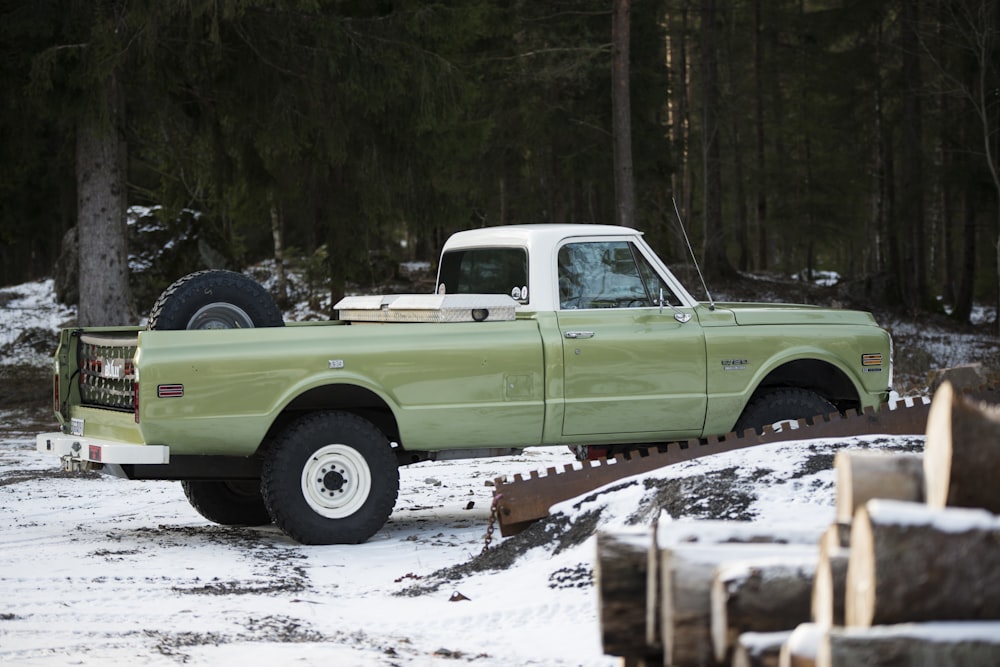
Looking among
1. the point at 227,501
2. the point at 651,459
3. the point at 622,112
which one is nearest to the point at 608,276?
the point at 651,459

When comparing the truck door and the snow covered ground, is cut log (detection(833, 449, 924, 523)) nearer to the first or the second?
the snow covered ground

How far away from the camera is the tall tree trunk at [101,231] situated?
1733 centimetres

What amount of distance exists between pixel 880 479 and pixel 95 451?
20.2 ft

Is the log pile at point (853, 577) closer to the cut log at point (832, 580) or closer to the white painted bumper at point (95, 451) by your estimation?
the cut log at point (832, 580)

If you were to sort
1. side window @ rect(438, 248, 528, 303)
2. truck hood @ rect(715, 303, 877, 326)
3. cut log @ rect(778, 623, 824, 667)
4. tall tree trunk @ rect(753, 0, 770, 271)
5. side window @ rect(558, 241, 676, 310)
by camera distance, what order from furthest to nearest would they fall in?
tall tree trunk @ rect(753, 0, 770, 271) < truck hood @ rect(715, 303, 877, 326) < side window @ rect(438, 248, 528, 303) < side window @ rect(558, 241, 676, 310) < cut log @ rect(778, 623, 824, 667)

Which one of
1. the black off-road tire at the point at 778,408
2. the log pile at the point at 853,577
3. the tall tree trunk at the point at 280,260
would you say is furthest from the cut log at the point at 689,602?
the tall tree trunk at the point at 280,260

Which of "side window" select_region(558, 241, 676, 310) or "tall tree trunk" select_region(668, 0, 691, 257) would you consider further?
"tall tree trunk" select_region(668, 0, 691, 257)

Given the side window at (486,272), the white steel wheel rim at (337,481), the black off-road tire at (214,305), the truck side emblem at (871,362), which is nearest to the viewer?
the white steel wheel rim at (337,481)

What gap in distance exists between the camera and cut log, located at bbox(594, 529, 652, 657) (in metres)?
3.88

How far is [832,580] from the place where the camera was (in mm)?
3242

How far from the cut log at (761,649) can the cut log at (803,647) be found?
12 cm

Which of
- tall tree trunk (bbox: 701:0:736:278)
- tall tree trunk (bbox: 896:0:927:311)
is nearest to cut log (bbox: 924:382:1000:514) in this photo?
tall tree trunk (bbox: 896:0:927:311)

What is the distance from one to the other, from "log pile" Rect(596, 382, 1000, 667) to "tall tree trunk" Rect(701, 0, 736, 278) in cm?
2682

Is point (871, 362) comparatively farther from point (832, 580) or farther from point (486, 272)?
point (832, 580)
